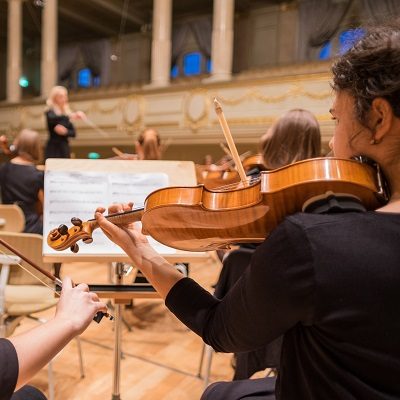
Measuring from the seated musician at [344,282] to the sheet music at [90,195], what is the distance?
92cm

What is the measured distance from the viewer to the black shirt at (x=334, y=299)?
647mm

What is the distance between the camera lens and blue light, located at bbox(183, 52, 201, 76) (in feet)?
38.6

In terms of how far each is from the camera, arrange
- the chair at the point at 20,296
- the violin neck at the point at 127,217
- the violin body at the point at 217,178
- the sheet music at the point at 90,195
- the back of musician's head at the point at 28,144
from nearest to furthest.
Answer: the violin neck at the point at 127,217 < the sheet music at the point at 90,195 < the chair at the point at 20,296 < the back of musician's head at the point at 28,144 < the violin body at the point at 217,178

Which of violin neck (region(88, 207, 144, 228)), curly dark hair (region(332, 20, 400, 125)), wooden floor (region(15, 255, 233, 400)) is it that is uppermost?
curly dark hair (region(332, 20, 400, 125))

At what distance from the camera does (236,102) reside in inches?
301

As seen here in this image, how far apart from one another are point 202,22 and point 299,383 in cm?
1184

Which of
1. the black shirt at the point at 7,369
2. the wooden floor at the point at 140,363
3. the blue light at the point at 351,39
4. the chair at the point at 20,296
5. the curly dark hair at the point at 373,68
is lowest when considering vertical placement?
the wooden floor at the point at 140,363

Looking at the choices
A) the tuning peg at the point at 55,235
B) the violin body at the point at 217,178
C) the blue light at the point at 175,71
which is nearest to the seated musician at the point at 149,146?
the violin body at the point at 217,178

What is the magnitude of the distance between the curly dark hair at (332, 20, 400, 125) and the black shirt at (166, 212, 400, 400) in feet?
A: 0.66

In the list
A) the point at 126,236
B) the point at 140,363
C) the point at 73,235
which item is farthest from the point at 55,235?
the point at 140,363

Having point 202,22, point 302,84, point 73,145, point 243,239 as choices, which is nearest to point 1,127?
point 73,145

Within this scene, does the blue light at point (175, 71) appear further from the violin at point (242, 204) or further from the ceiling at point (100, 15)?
the violin at point (242, 204)

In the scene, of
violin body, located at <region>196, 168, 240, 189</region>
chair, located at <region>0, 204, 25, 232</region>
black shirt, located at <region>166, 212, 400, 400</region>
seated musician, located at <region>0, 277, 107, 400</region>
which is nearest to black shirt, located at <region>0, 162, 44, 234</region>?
chair, located at <region>0, 204, 25, 232</region>

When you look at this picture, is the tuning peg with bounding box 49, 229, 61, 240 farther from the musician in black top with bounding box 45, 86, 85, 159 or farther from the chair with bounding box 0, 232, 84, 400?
the musician in black top with bounding box 45, 86, 85, 159
